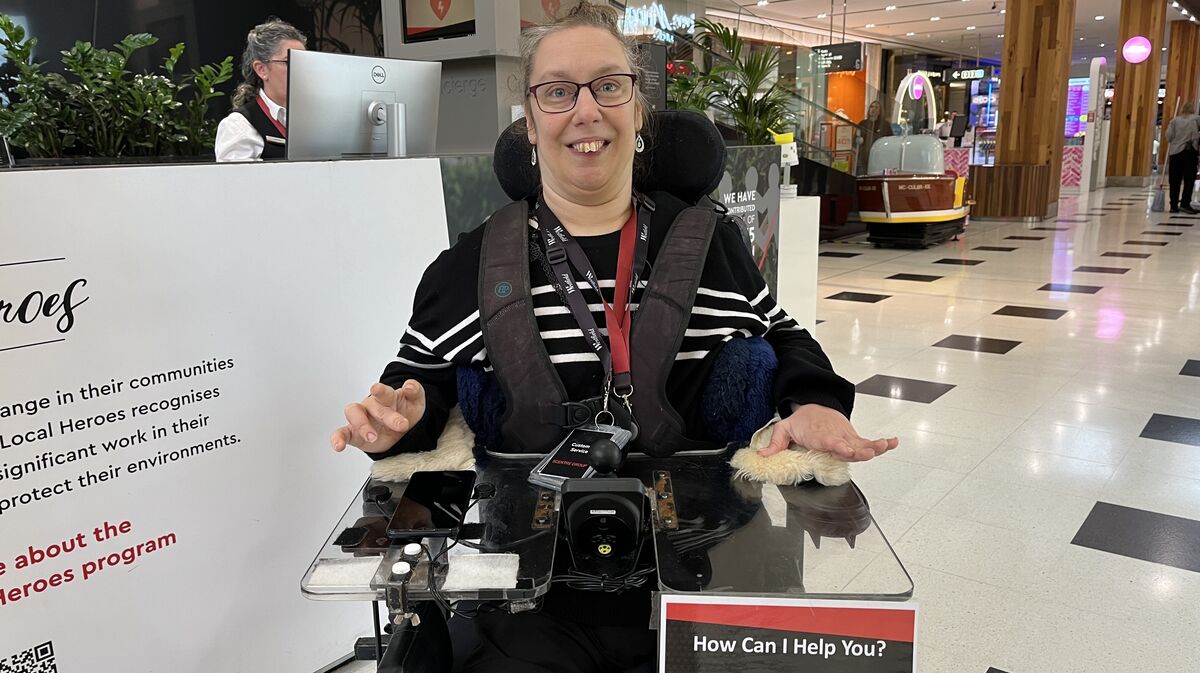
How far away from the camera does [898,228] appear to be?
838cm

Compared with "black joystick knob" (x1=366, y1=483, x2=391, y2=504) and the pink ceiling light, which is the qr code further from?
the pink ceiling light

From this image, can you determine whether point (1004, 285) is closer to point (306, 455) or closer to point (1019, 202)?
point (1019, 202)

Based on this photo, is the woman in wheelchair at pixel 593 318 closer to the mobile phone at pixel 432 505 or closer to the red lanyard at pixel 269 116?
the mobile phone at pixel 432 505

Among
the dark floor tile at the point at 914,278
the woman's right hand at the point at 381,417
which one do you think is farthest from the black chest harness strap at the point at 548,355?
the dark floor tile at the point at 914,278

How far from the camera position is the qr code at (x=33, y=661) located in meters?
1.29

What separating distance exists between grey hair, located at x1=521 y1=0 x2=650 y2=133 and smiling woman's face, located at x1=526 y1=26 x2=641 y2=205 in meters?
0.01

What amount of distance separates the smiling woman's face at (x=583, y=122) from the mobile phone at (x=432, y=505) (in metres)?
0.51

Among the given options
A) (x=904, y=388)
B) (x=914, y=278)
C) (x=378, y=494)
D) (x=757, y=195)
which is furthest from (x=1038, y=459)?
(x=914, y=278)

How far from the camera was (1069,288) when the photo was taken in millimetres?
6020

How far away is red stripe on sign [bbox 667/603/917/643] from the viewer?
2.60ft

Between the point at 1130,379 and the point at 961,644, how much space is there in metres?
2.59

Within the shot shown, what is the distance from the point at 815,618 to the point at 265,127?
282 centimetres

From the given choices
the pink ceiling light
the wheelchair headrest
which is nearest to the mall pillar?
the pink ceiling light

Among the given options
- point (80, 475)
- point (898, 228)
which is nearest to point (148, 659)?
point (80, 475)
